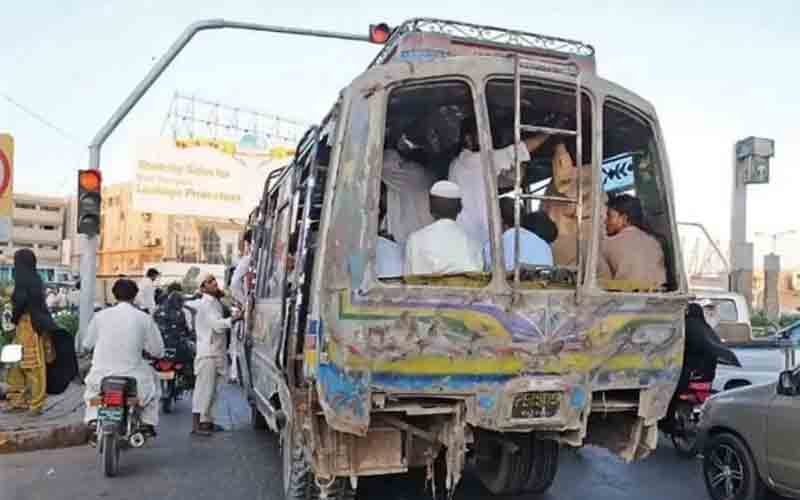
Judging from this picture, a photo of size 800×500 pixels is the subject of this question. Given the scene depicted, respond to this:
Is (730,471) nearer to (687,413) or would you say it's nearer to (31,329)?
(687,413)

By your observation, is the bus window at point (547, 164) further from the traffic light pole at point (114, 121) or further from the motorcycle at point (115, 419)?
the traffic light pole at point (114, 121)

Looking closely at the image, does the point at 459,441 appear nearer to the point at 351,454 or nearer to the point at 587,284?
the point at 351,454

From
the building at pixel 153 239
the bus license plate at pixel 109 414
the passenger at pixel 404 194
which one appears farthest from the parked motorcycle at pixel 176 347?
the building at pixel 153 239

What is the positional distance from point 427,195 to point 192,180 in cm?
3079

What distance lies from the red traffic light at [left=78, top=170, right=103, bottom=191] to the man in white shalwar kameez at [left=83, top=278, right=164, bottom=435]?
365cm

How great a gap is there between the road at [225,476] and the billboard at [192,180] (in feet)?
87.8

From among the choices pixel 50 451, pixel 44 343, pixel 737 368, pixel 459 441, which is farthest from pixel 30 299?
pixel 737 368

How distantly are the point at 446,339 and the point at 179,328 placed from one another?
281 inches

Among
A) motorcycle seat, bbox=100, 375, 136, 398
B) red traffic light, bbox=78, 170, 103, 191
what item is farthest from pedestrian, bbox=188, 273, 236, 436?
red traffic light, bbox=78, 170, 103, 191

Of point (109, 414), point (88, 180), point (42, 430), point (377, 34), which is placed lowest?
point (42, 430)

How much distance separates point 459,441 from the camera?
171 inches

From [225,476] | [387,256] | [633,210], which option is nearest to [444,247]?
[387,256]

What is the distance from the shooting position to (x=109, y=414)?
6527 mm

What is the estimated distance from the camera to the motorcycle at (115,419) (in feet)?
21.5
